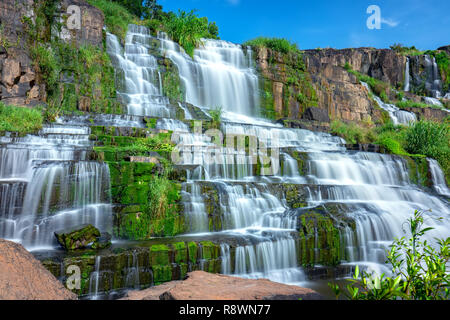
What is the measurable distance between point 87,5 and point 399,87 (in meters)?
28.4

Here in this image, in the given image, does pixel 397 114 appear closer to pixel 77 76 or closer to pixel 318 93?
pixel 318 93

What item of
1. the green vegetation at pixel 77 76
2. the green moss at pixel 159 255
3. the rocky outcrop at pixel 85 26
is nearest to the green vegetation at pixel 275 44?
the rocky outcrop at pixel 85 26

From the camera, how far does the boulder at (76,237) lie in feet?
14.3

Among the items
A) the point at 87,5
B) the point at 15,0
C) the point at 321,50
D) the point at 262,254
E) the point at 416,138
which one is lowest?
the point at 262,254

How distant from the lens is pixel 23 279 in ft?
8.54

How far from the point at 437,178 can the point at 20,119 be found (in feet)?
43.5

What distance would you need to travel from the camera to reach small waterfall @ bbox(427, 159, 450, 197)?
9781 mm

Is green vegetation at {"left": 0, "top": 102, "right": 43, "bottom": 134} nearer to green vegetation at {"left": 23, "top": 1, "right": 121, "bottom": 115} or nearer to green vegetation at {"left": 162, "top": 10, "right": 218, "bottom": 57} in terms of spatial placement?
green vegetation at {"left": 23, "top": 1, "right": 121, "bottom": 115}

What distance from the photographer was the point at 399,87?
95.0 feet

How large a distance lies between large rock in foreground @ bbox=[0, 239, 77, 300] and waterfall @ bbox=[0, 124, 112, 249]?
1.99 metres

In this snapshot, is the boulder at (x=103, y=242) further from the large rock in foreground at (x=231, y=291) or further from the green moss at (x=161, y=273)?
the large rock in foreground at (x=231, y=291)

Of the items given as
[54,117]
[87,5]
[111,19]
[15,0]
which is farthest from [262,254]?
[111,19]

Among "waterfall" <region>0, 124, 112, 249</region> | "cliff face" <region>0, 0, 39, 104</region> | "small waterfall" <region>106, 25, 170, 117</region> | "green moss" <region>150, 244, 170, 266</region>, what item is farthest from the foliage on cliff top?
"green moss" <region>150, 244, 170, 266</region>
